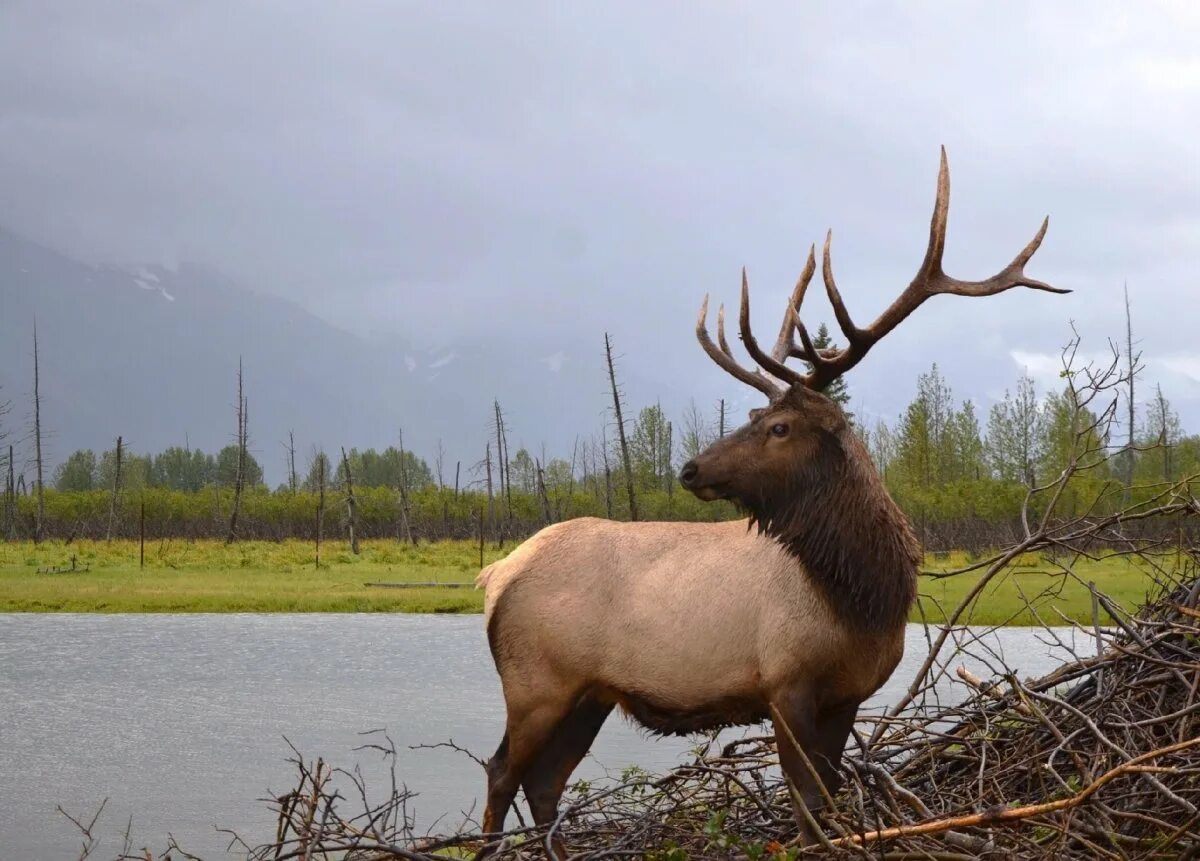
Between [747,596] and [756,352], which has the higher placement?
[756,352]

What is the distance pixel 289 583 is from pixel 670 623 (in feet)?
92.5

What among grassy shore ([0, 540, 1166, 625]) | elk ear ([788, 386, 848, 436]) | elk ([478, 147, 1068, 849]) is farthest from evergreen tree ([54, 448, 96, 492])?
elk ear ([788, 386, 848, 436])

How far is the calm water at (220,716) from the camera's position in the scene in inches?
440

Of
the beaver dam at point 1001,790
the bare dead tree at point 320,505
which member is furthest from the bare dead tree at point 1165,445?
the bare dead tree at point 320,505

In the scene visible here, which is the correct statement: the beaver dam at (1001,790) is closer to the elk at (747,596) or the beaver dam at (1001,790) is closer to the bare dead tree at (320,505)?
the elk at (747,596)

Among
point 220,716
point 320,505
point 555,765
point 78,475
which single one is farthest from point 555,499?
point 78,475

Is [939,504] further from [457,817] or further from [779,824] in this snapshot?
[779,824]

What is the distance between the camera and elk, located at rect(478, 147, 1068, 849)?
5262mm

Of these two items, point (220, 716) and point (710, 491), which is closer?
point (710, 491)

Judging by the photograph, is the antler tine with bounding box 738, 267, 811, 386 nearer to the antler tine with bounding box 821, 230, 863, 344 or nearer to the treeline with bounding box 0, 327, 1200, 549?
the antler tine with bounding box 821, 230, 863, 344

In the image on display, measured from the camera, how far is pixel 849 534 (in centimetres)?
538

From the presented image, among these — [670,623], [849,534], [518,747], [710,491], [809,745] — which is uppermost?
[710,491]

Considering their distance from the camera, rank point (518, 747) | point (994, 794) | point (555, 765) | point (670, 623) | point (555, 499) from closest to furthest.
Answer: point (994, 794) → point (670, 623) → point (518, 747) → point (555, 765) → point (555, 499)

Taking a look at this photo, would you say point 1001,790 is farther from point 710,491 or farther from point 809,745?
point 710,491
